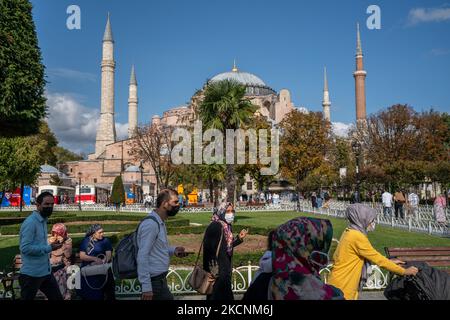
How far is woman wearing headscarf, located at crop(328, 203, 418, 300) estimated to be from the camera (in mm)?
4191

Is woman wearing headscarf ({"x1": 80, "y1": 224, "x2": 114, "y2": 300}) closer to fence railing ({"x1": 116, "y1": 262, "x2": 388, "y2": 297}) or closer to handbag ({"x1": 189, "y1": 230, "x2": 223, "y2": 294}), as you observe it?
handbag ({"x1": 189, "y1": 230, "x2": 223, "y2": 294})

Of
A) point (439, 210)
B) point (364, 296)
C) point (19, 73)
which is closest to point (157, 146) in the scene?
point (439, 210)

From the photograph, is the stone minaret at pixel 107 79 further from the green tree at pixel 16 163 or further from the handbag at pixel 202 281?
the handbag at pixel 202 281

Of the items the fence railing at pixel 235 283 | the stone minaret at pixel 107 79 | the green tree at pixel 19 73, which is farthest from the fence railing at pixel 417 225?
the stone minaret at pixel 107 79

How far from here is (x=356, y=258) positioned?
14.0ft

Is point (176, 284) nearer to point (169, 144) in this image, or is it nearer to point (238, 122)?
point (238, 122)

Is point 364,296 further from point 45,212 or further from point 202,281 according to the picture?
point 45,212

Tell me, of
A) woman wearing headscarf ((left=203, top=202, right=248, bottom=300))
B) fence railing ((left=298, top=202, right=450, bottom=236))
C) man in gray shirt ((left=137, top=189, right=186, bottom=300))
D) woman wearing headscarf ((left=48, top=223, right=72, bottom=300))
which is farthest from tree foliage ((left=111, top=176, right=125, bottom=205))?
man in gray shirt ((left=137, top=189, right=186, bottom=300))

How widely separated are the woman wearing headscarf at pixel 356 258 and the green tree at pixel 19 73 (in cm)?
1094

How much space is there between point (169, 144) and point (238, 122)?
24977 mm

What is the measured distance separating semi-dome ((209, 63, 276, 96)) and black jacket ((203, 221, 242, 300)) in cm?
8382

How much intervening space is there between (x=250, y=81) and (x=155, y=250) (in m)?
88.3

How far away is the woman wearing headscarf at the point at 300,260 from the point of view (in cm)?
264
